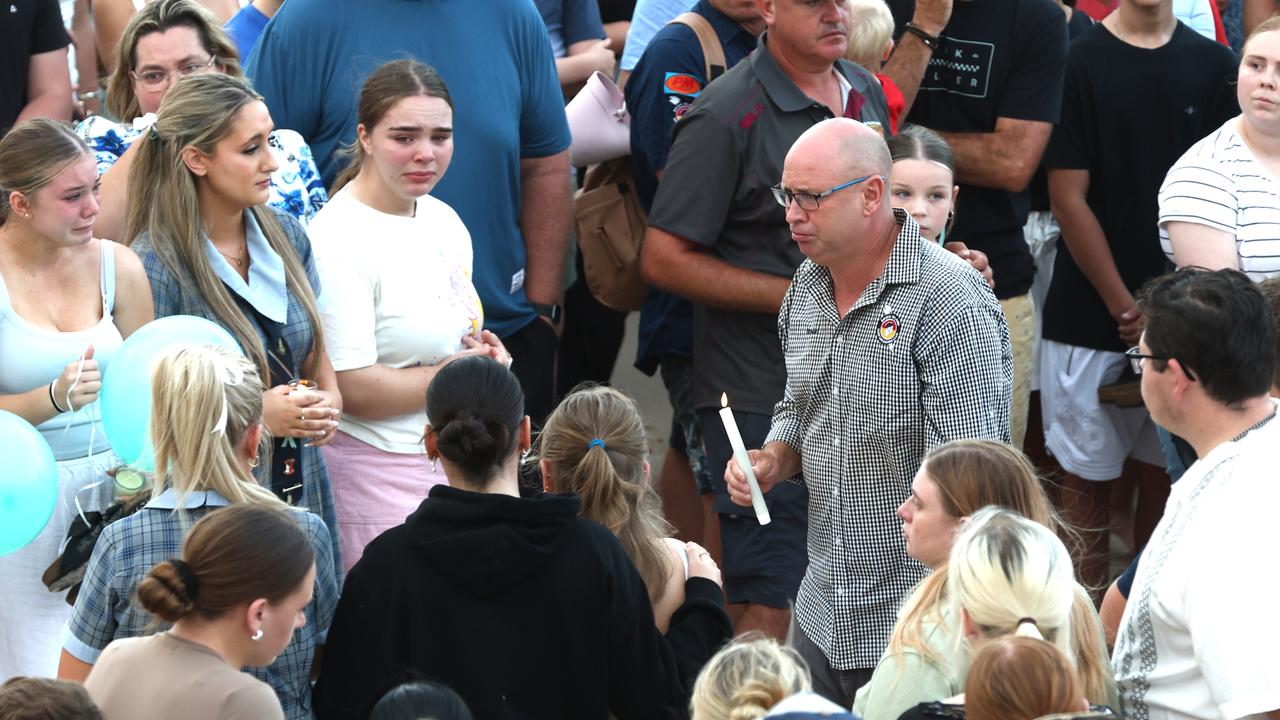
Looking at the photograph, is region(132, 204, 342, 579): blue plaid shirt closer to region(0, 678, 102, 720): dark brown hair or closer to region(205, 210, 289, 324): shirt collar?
region(205, 210, 289, 324): shirt collar

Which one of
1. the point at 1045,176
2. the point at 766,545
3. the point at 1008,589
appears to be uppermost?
the point at 1008,589

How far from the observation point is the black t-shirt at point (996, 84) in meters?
5.49

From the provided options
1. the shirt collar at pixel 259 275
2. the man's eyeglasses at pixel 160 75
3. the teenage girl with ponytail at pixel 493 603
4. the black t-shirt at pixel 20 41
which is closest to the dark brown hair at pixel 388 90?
the shirt collar at pixel 259 275

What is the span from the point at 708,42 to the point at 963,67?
3.12 ft

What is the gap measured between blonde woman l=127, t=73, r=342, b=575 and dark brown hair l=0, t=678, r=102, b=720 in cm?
127

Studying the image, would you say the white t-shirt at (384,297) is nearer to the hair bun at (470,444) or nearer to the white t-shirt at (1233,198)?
the hair bun at (470,444)

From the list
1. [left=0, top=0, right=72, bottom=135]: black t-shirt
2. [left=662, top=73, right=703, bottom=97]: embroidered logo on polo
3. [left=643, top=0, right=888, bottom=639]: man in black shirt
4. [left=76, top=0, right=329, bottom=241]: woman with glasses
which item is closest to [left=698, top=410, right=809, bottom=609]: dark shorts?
[left=643, top=0, right=888, bottom=639]: man in black shirt

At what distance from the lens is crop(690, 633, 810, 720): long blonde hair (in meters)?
2.59

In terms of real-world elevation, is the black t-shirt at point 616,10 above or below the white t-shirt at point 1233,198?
below

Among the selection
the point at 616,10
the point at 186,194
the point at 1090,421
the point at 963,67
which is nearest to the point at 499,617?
the point at 186,194

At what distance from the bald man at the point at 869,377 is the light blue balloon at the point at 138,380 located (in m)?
1.33

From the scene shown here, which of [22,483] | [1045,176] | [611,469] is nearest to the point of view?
[22,483]

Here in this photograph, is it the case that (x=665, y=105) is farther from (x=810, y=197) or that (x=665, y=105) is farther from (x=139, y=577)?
(x=139, y=577)

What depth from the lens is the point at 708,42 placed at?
5273 millimetres
